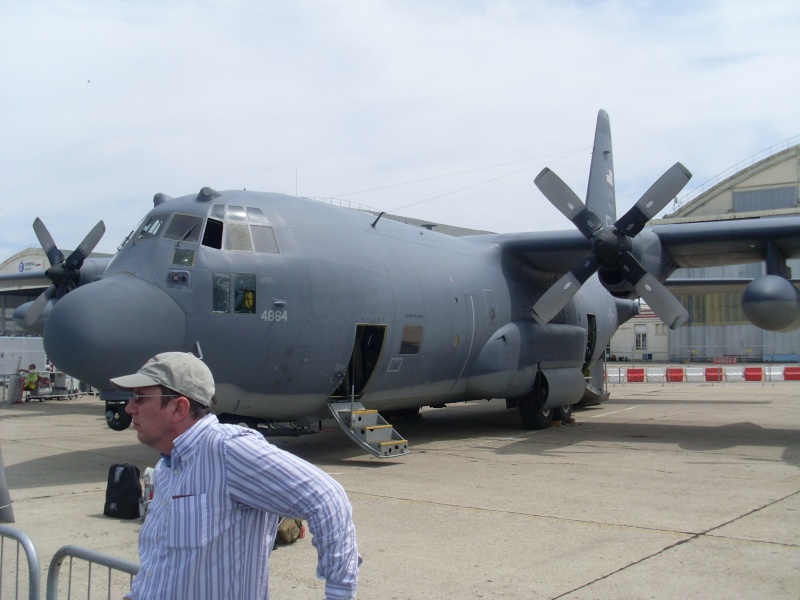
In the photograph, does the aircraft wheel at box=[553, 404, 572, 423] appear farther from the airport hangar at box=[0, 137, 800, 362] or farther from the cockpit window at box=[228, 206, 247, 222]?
the airport hangar at box=[0, 137, 800, 362]

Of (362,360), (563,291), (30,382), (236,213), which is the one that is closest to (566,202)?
(563,291)

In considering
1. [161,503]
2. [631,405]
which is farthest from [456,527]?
[631,405]

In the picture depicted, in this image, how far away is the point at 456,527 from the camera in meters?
7.64

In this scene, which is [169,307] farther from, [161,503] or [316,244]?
[161,503]

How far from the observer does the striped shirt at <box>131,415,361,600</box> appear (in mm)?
2557

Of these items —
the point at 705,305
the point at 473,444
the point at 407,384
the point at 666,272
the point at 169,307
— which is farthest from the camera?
the point at 705,305

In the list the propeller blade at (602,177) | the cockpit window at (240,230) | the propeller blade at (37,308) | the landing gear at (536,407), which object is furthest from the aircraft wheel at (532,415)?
the propeller blade at (37,308)

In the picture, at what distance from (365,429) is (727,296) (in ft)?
177

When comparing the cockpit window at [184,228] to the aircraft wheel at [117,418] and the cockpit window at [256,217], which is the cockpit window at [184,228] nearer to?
the cockpit window at [256,217]

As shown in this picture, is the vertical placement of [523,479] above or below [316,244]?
below

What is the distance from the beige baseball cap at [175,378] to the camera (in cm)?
276

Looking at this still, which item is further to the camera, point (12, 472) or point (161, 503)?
point (12, 472)

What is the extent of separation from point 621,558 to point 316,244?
6656 millimetres

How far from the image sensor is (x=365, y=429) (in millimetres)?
11883
